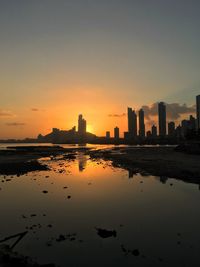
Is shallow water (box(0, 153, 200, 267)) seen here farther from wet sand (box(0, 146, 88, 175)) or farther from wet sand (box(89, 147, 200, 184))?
wet sand (box(0, 146, 88, 175))

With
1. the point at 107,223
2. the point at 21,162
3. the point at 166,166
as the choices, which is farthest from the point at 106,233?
the point at 21,162

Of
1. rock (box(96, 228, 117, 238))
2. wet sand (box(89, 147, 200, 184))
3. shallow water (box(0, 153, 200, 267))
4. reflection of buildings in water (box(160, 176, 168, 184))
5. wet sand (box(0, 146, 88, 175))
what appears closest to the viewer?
shallow water (box(0, 153, 200, 267))

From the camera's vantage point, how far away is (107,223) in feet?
54.4

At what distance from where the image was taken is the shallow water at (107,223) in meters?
11.8

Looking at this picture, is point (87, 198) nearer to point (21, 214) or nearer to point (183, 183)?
point (21, 214)

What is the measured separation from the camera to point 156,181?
32906 millimetres

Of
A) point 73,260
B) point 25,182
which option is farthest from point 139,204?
point 25,182

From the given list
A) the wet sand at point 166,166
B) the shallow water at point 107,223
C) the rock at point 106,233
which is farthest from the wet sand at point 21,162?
the rock at point 106,233

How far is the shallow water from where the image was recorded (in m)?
11.8

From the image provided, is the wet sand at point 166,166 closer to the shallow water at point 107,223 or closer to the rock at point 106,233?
the shallow water at point 107,223

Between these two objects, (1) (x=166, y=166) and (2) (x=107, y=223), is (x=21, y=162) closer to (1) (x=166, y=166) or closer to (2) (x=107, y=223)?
(1) (x=166, y=166)

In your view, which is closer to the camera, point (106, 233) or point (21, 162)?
point (106, 233)

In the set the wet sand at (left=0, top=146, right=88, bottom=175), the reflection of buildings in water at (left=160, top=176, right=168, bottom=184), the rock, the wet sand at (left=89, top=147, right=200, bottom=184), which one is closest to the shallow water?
the rock

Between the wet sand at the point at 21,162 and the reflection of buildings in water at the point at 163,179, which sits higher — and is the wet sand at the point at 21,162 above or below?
above
